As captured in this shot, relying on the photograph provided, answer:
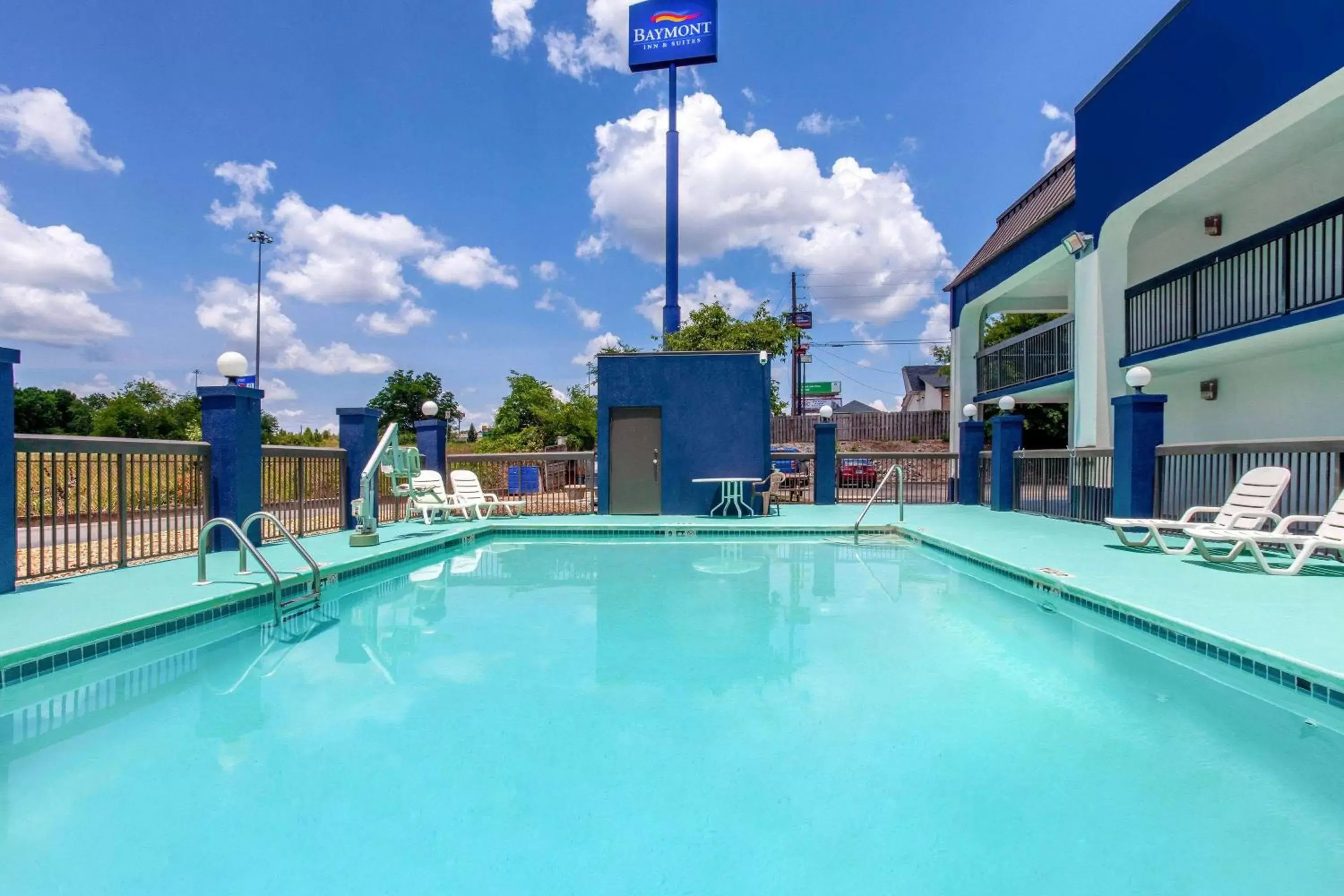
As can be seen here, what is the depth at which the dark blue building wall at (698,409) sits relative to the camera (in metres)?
12.0

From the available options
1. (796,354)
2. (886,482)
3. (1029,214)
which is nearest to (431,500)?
(886,482)

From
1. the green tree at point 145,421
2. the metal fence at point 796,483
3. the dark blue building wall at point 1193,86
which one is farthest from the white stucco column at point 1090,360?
the green tree at point 145,421

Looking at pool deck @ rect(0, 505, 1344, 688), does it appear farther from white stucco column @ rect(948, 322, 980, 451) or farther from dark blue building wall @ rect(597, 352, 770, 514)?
white stucco column @ rect(948, 322, 980, 451)

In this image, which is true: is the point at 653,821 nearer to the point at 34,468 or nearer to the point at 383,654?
the point at 383,654

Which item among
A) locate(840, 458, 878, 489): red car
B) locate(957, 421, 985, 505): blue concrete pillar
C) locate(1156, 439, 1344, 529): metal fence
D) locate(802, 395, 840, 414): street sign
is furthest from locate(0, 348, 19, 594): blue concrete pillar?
locate(802, 395, 840, 414): street sign

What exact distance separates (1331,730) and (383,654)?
17.4 feet

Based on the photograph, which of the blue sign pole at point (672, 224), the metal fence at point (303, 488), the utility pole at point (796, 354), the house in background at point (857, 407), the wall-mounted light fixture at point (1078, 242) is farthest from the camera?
the house in background at point (857, 407)

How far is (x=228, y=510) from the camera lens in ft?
23.6

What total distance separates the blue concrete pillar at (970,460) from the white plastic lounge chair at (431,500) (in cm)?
1030

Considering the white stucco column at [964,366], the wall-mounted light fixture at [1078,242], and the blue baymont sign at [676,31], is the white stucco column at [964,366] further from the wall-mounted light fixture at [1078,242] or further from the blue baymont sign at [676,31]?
the blue baymont sign at [676,31]

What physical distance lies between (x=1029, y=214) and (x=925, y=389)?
37.5 metres

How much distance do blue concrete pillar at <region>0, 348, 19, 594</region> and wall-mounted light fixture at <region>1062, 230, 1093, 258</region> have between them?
1411 centimetres

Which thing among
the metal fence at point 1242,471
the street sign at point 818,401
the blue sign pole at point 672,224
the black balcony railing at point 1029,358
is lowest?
the metal fence at point 1242,471

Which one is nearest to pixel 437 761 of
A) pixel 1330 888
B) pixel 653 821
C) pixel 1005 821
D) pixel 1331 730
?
pixel 653 821
